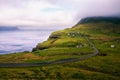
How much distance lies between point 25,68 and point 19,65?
1055cm

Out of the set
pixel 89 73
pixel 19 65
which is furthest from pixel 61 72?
pixel 19 65

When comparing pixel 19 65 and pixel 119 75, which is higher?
pixel 19 65

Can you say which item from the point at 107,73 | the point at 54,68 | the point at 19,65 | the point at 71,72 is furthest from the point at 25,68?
the point at 107,73

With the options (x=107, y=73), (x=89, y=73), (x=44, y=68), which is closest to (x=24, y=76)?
(x=44, y=68)

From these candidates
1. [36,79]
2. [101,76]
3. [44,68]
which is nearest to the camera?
[36,79]

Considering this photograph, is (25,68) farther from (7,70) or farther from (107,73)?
(107,73)

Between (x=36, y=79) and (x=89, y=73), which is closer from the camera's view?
(x=36, y=79)

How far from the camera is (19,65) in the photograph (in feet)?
651

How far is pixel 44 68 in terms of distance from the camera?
193375mm

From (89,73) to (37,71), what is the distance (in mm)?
39944

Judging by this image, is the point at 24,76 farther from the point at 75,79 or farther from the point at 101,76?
the point at 101,76

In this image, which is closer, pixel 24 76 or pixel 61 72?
pixel 24 76

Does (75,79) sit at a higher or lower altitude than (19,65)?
lower

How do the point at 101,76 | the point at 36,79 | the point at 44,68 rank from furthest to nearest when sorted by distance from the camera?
the point at 44,68
the point at 101,76
the point at 36,79
